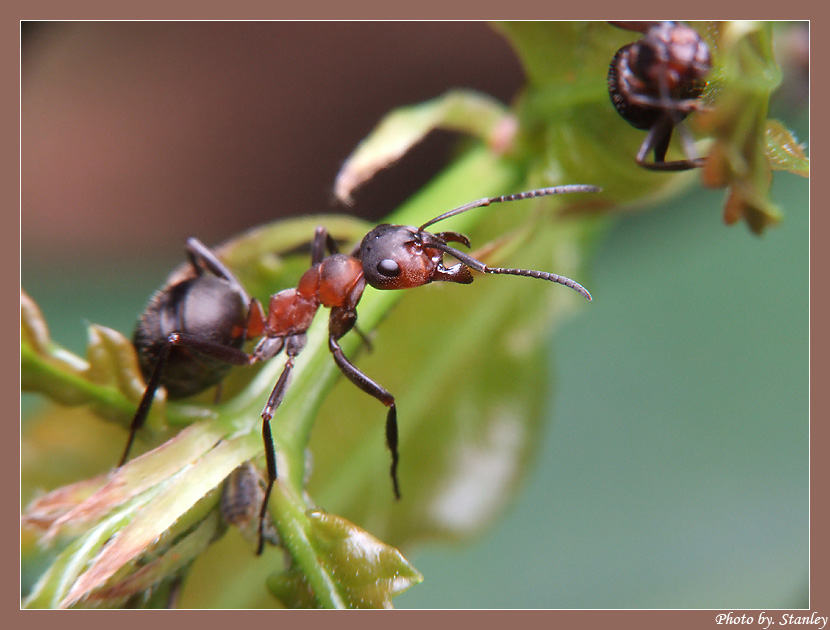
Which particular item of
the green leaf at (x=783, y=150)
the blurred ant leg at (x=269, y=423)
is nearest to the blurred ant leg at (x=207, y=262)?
the blurred ant leg at (x=269, y=423)

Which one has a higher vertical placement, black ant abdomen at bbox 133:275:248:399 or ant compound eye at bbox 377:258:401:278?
ant compound eye at bbox 377:258:401:278

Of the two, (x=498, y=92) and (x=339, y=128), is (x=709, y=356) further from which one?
(x=339, y=128)

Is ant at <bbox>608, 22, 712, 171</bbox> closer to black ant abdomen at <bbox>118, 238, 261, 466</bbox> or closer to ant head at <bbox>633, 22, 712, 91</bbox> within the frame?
ant head at <bbox>633, 22, 712, 91</bbox>

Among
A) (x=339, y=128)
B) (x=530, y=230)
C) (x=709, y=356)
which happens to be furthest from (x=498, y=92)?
(x=530, y=230)

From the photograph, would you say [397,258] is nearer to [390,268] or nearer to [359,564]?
[390,268]

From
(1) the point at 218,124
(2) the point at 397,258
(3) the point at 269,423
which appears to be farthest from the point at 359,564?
(1) the point at 218,124

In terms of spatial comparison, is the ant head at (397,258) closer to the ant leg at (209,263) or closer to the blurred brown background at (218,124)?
the ant leg at (209,263)

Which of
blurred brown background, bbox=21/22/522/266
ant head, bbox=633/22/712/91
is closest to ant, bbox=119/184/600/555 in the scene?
ant head, bbox=633/22/712/91
